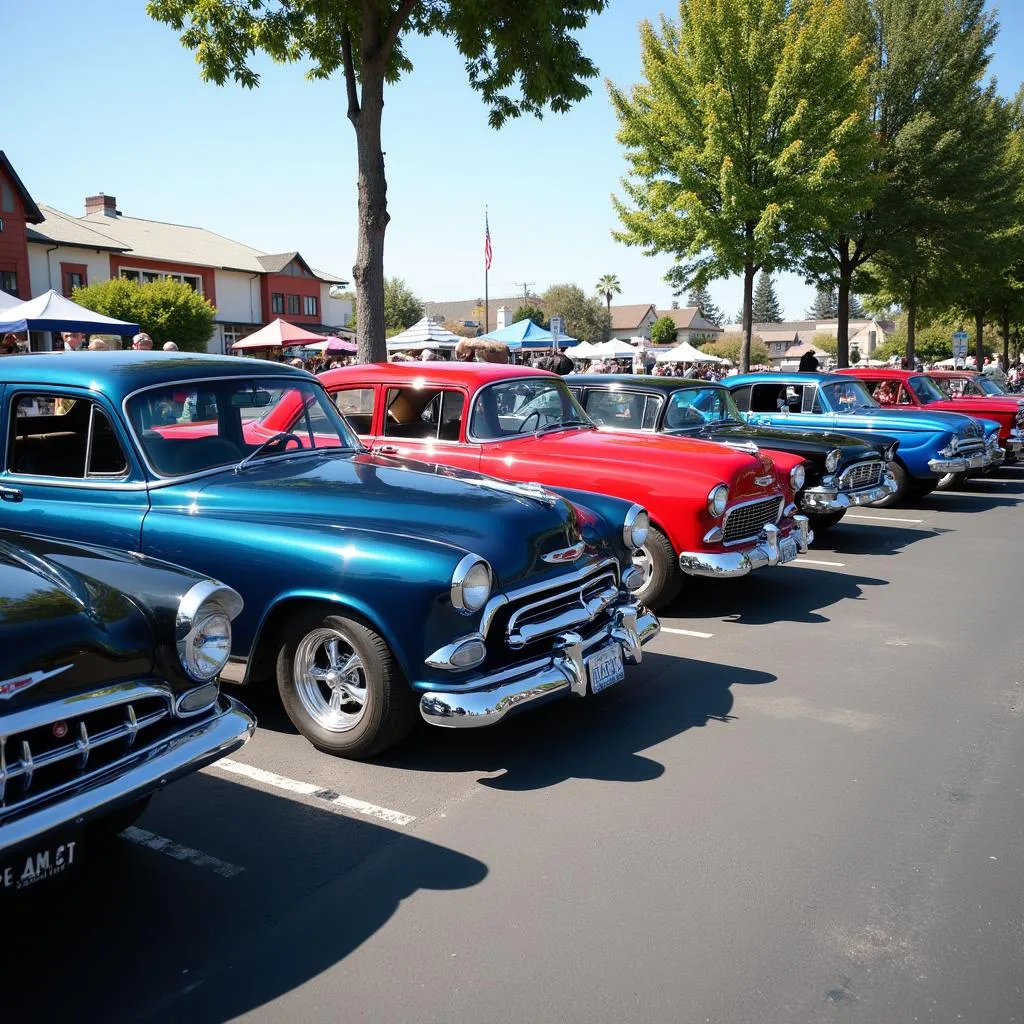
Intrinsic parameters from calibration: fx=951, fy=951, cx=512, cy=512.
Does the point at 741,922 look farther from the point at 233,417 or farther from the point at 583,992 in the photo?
the point at 233,417

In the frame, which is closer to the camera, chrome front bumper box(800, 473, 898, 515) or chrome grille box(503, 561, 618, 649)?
chrome grille box(503, 561, 618, 649)

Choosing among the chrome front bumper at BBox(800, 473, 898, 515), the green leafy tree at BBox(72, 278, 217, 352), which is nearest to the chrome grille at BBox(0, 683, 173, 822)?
the chrome front bumper at BBox(800, 473, 898, 515)

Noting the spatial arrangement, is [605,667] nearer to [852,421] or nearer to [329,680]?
[329,680]

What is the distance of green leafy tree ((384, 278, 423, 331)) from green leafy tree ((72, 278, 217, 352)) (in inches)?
1384

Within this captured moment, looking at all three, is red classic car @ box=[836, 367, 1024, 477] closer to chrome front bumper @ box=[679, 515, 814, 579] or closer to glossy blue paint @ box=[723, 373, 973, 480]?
glossy blue paint @ box=[723, 373, 973, 480]

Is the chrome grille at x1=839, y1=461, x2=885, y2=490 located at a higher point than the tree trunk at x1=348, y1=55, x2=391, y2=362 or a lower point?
lower

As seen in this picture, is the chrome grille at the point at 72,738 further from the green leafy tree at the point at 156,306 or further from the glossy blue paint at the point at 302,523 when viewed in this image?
the green leafy tree at the point at 156,306

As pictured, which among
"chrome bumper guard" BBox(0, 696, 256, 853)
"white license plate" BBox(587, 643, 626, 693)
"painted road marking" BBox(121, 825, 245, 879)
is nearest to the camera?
"chrome bumper guard" BBox(0, 696, 256, 853)

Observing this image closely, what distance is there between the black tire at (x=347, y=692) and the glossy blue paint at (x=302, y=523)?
8cm

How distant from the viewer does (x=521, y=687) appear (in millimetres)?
4074

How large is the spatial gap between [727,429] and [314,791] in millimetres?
6144

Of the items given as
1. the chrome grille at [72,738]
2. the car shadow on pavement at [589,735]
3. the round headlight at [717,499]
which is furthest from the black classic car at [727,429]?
the chrome grille at [72,738]

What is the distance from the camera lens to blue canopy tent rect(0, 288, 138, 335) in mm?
14492

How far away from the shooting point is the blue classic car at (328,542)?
401cm
